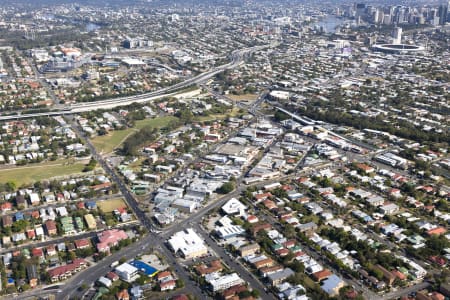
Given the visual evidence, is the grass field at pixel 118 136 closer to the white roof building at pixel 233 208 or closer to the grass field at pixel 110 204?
the grass field at pixel 110 204

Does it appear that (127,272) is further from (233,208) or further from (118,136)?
(118,136)

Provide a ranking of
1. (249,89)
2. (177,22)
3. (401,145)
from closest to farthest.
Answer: (401,145)
(249,89)
(177,22)

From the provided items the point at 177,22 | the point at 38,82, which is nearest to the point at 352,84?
the point at 38,82

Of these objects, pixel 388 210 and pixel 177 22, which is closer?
pixel 388 210

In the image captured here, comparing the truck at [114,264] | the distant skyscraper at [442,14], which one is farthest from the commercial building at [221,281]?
the distant skyscraper at [442,14]

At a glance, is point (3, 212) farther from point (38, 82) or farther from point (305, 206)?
point (38, 82)
